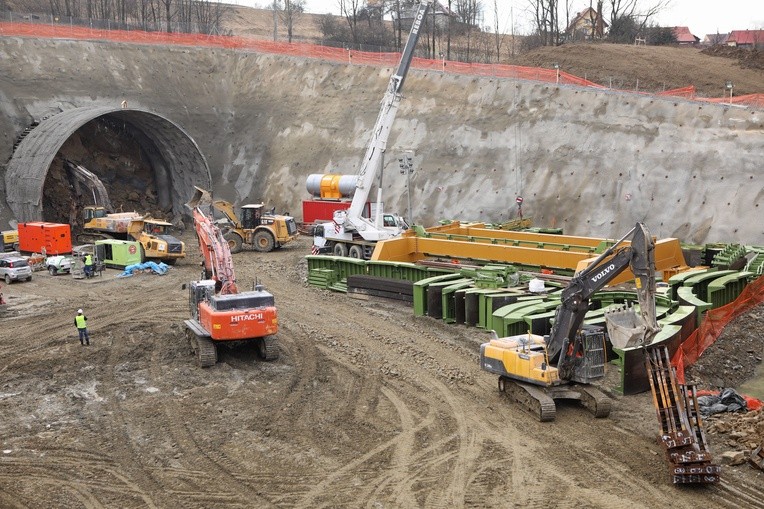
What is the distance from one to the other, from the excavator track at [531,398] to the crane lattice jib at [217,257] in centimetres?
745

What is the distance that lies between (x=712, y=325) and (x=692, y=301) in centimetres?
75

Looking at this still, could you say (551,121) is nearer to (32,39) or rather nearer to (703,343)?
(703,343)

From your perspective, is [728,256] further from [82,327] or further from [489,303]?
[82,327]

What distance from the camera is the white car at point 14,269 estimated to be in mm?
28688

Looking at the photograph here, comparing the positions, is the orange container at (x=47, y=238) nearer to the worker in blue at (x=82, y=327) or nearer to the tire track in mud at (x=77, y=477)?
the worker in blue at (x=82, y=327)

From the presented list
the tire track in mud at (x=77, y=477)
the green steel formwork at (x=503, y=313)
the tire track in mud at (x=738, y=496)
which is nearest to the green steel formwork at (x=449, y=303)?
the green steel formwork at (x=503, y=313)

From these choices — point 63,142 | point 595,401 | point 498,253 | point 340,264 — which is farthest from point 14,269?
point 595,401

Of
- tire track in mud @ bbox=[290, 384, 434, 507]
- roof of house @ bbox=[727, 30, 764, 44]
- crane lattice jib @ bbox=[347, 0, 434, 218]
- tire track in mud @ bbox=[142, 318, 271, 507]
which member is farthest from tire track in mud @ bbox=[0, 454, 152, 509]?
roof of house @ bbox=[727, 30, 764, 44]

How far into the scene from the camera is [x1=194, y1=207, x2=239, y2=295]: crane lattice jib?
760 inches

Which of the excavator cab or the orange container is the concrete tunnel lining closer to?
the excavator cab

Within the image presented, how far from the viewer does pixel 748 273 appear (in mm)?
23281

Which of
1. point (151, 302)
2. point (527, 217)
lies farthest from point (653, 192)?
point (151, 302)

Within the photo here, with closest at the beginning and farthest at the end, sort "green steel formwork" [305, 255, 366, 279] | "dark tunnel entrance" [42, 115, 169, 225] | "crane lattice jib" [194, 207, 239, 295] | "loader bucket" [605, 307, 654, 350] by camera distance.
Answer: "loader bucket" [605, 307, 654, 350], "crane lattice jib" [194, 207, 239, 295], "green steel formwork" [305, 255, 366, 279], "dark tunnel entrance" [42, 115, 169, 225]

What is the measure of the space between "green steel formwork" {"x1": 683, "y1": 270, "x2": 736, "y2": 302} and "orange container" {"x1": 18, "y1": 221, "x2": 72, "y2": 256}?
81.8ft
